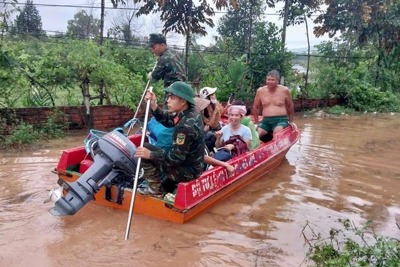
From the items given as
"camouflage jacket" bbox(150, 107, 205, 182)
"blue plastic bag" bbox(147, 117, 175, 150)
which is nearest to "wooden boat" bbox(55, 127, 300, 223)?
"camouflage jacket" bbox(150, 107, 205, 182)

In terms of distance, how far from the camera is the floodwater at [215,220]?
13.3 ft

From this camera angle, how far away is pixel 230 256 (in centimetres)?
416

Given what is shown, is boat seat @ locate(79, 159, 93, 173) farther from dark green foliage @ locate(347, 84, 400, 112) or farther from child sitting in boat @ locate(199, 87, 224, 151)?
dark green foliage @ locate(347, 84, 400, 112)

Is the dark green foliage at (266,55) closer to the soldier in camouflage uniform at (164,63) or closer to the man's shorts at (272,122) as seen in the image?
the man's shorts at (272,122)

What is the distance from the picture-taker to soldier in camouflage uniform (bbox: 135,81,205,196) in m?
4.37

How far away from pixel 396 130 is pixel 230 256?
9028 mm

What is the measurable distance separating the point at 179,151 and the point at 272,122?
3968 millimetres

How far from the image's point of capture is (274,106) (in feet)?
26.4

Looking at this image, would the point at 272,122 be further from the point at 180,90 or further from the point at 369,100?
the point at 369,100

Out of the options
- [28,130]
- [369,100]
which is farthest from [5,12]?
Answer: [369,100]

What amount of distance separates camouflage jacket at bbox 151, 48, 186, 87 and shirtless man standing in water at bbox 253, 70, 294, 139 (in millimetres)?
2128

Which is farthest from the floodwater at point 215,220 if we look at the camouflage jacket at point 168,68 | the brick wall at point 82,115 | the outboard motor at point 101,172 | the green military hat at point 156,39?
the green military hat at point 156,39

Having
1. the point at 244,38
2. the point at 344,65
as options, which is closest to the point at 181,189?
the point at 344,65

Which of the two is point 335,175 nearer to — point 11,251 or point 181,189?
point 181,189
